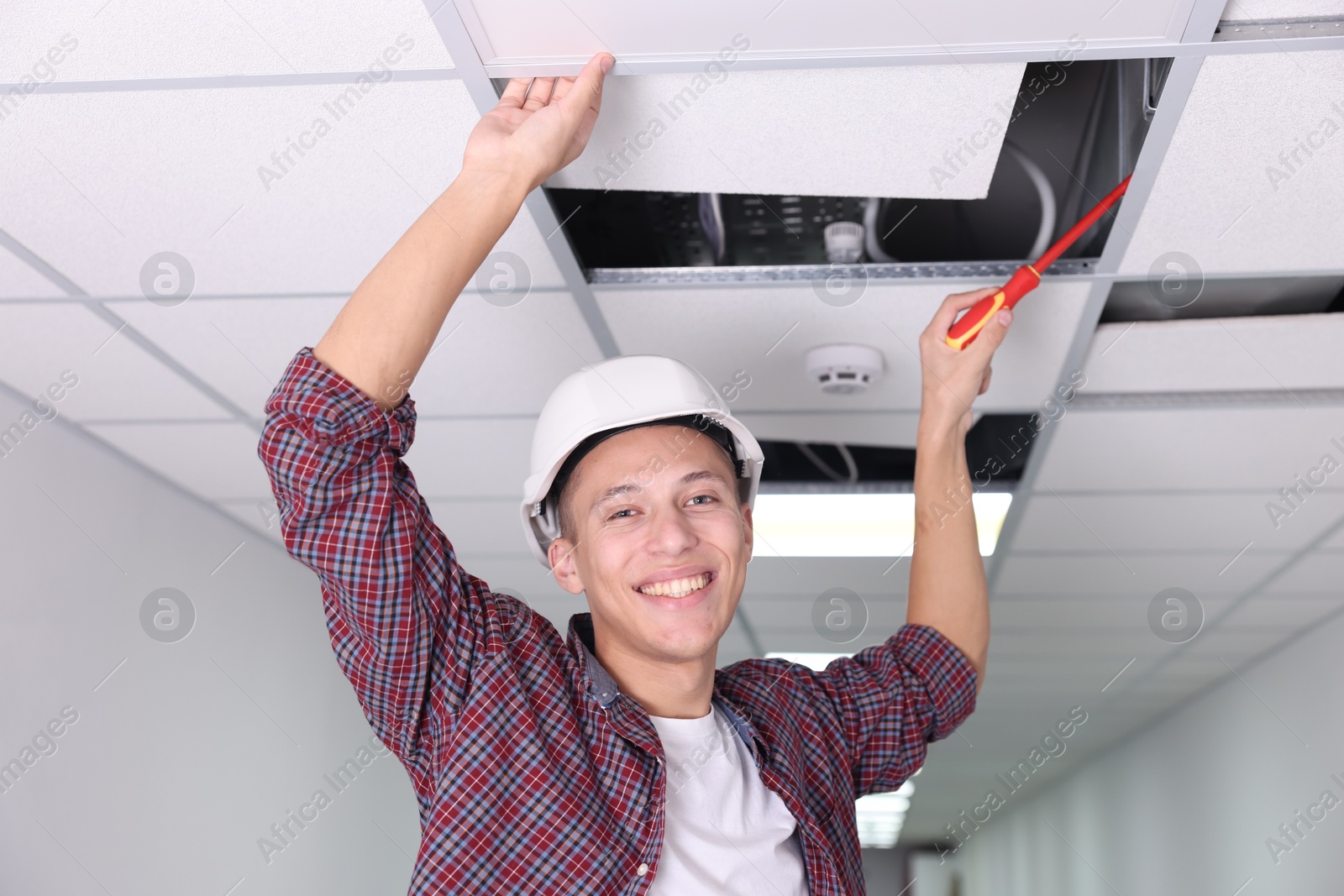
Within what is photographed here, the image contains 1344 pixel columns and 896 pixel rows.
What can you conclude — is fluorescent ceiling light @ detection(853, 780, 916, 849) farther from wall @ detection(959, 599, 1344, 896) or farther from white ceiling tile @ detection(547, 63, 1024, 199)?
white ceiling tile @ detection(547, 63, 1024, 199)

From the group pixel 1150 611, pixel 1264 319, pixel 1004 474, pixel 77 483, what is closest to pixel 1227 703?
pixel 1150 611

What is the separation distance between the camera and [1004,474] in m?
2.79

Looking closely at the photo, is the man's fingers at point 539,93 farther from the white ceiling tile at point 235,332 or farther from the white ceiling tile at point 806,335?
the white ceiling tile at point 235,332

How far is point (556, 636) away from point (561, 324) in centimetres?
76

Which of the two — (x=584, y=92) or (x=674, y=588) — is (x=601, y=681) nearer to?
(x=674, y=588)

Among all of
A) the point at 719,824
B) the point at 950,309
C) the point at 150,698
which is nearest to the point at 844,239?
the point at 950,309

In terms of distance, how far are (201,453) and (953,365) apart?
1.91 meters

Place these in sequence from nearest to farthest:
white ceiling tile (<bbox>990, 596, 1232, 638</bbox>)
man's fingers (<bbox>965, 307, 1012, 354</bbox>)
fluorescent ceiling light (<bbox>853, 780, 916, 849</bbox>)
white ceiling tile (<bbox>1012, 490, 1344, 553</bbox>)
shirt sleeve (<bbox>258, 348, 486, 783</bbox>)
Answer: shirt sleeve (<bbox>258, 348, 486, 783</bbox>)
man's fingers (<bbox>965, 307, 1012, 354</bbox>)
white ceiling tile (<bbox>1012, 490, 1344, 553</bbox>)
white ceiling tile (<bbox>990, 596, 1232, 638</bbox>)
fluorescent ceiling light (<bbox>853, 780, 916, 849</bbox>)

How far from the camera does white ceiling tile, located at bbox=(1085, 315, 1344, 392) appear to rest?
78.6 inches

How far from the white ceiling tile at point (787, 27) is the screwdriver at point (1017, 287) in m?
0.33

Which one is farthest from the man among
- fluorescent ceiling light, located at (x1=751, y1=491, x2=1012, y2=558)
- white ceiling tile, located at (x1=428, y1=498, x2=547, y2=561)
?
white ceiling tile, located at (x1=428, y1=498, x2=547, y2=561)

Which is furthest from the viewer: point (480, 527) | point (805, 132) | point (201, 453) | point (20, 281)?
point (480, 527)

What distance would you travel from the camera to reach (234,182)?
1609 millimetres

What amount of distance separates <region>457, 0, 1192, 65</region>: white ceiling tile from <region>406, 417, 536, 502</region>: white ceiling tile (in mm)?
1281
